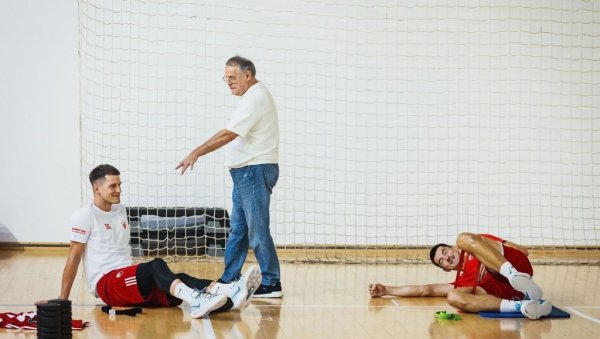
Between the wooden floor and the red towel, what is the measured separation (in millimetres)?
64

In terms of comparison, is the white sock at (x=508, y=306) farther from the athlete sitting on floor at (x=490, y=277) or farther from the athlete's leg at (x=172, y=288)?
the athlete's leg at (x=172, y=288)

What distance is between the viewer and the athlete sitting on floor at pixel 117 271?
5973 millimetres

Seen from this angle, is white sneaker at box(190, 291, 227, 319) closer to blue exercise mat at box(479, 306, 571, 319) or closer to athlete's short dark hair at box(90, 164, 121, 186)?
athlete's short dark hair at box(90, 164, 121, 186)

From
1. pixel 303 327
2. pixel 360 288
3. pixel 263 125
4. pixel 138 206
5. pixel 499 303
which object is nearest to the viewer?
pixel 303 327

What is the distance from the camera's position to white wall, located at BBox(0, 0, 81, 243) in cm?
948

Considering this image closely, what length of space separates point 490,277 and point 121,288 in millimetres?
2454

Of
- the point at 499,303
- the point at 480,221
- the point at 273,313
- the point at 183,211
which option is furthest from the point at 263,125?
the point at 480,221

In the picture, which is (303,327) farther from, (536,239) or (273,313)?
(536,239)

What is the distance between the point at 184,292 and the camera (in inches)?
234

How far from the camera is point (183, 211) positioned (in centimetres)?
940

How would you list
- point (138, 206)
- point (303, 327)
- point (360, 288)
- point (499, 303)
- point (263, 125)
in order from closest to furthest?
point (303, 327) < point (499, 303) < point (263, 125) < point (360, 288) < point (138, 206)

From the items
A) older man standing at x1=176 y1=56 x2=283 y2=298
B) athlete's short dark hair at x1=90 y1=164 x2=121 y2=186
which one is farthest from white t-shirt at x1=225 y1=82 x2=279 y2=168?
athlete's short dark hair at x1=90 y1=164 x2=121 y2=186

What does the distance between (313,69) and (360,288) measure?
2.94 meters

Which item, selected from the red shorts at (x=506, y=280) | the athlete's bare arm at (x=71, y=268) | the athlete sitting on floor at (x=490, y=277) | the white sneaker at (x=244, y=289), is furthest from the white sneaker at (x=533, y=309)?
the athlete's bare arm at (x=71, y=268)
